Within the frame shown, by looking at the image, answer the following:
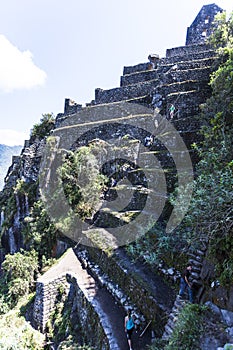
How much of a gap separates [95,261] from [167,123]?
635 centimetres

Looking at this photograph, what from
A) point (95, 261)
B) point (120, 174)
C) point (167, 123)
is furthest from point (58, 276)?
point (167, 123)

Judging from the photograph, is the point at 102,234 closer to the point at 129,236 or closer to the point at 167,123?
the point at 129,236

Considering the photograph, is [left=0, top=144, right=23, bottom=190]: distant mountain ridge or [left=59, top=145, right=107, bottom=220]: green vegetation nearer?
[left=59, top=145, right=107, bottom=220]: green vegetation

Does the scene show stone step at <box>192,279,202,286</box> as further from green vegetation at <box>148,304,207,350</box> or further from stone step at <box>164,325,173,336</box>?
stone step at <box>164,325,173,336</box>

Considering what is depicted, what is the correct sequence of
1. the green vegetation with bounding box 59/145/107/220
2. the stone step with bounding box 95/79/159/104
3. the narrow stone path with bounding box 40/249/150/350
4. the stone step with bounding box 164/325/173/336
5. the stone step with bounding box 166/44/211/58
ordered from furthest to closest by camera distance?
the stone step with bounding box 166/44/211/58
the stone step with bounding box 95/79/159/104
the green vegetation with bounding box 59/145/107/220
the narrow stone path with bounding box 40/249/150/350
the stone step with bounding box 164/325/173/336

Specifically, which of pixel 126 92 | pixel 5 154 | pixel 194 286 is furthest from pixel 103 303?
pixel 5 154

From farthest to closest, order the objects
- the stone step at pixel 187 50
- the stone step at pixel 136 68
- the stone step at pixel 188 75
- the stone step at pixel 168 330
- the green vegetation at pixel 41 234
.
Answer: the stone step at pixel 136 68 → the stone step at pixel 187 50 → the stone step at pixel 188 75 → the green vegetation at pixel 41 234 → the stone step at pixel 168 330

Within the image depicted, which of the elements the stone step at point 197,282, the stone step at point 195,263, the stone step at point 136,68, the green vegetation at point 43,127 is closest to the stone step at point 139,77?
the stone step at point 136,68

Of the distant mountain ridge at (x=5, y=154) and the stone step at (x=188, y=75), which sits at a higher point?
the distant mountain ridge at (x=5, y=154)

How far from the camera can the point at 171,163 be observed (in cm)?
855

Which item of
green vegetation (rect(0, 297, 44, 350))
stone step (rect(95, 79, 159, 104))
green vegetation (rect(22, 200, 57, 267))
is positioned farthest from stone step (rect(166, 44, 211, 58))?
green vegetation (rect(0, 297, 44, 350))

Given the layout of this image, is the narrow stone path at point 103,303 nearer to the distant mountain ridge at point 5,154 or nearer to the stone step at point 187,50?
the stone step at point 187,50

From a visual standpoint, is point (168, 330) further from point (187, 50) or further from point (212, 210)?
point (187, 50)

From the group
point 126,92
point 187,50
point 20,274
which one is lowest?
point 20,274
